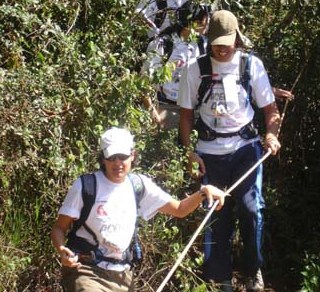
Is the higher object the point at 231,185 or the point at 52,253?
the point at 231,185

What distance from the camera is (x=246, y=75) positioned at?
5.04 meters

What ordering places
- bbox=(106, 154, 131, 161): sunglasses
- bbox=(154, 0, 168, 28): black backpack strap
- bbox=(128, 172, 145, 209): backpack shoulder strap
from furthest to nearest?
bbox=(154, 0, 168, 28): black backpack strap, bbox=(128, 172, 145, 209): backpack shoulder strap, bbox=(106, 154, 131, 161): sunglasses

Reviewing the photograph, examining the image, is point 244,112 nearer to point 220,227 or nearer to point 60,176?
point 220,227

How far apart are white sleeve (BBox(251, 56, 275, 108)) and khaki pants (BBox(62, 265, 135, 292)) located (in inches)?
61.4

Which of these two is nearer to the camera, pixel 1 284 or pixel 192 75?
pixel 1 284

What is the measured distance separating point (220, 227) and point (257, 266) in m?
0.34

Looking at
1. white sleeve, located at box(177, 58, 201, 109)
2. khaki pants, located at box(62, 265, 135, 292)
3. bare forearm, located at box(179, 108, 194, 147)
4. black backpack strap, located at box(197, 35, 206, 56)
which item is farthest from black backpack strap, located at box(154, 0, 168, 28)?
khaki pants, located at box(62, 265, 135, 292)

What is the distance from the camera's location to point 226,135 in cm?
501

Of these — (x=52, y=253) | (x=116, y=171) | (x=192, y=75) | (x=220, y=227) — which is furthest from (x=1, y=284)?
(x=192, y=75)

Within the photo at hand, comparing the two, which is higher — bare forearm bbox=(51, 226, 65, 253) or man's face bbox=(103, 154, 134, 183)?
man's face bbox=(103, 154, 134, 183)

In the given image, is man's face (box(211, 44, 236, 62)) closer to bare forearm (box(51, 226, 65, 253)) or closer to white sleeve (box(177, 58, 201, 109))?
white sleeve (box(177, 58, 201, 109))

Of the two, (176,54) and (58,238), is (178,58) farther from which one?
(58,238)

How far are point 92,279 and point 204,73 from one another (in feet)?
5.27

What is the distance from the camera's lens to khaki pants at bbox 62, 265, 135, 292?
405 centimetres
